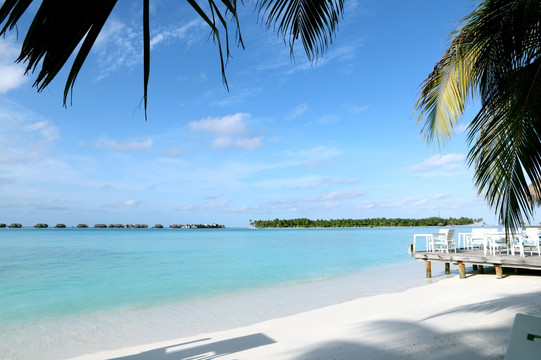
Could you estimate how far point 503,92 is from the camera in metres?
3.34

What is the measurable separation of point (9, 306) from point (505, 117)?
13.7 m

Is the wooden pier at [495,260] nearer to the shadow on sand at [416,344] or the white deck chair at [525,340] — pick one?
the shadow on sand at [416,344]

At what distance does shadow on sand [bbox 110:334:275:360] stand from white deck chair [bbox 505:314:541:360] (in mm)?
3755

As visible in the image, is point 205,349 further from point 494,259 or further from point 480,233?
point 480,233

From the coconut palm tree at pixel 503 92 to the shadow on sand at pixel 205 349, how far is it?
4.09 meters

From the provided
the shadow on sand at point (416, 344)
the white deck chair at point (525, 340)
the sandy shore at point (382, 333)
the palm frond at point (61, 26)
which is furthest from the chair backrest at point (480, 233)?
the palm frond at point (61, 26)

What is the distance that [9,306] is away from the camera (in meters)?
11.0

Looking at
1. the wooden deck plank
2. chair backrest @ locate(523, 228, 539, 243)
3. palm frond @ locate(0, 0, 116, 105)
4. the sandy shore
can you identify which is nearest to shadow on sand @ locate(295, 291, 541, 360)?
the sandy shore

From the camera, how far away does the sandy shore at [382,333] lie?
14.6 ft

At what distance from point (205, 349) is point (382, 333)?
2.86m

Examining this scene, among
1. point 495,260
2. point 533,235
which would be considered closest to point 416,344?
point 495,260

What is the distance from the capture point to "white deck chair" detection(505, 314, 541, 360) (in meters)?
2.52

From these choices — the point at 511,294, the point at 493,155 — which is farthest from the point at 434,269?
the point at 493,155

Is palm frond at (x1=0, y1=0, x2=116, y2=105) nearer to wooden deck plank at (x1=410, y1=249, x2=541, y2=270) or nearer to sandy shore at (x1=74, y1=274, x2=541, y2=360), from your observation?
sandy shore at (x1=74, y1=274, x2=541, y2=360)
